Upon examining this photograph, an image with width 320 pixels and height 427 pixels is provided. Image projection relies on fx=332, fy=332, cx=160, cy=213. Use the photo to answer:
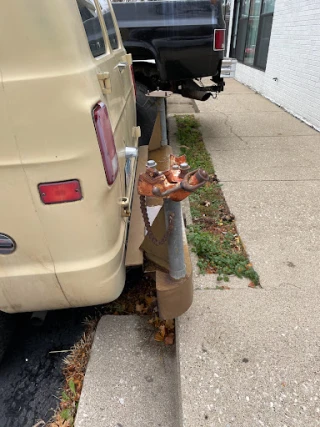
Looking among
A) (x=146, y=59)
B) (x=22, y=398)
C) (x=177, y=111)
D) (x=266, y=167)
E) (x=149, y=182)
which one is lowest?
(x=177, y=111)

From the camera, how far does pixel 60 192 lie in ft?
4.60

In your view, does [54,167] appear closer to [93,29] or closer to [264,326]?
[93,29]

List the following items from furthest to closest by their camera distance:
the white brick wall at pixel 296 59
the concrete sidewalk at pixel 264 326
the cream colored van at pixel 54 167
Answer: the white brick wall at pixel 296 59 → the concrete sidewalk at pixel 264 326 → the cream colored van at pixel 54 167

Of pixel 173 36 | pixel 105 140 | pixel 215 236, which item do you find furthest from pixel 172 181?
pixel 173 36

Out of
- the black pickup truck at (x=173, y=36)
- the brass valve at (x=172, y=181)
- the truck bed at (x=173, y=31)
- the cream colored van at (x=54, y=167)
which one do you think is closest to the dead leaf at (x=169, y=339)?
the cream colored van at (x=54, y=167)

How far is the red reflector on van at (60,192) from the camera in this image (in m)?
1.38

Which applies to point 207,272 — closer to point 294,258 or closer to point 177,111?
point 294,258

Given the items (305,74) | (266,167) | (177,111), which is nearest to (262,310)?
(266,167)

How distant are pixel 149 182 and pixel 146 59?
3572 mm

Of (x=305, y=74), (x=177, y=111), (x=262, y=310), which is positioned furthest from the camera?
(x=177, y=111)

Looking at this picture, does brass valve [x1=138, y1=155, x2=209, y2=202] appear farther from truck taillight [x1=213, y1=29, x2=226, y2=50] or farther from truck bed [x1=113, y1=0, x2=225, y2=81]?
truck taillight [x1=213, y1=29, x2=226, y2=50]

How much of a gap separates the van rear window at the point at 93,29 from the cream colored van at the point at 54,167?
17cm

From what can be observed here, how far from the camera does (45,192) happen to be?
4.56ft

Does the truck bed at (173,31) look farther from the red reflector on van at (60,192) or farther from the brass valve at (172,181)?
the red reflector on van at (60,192)
